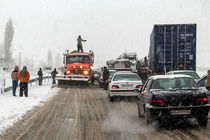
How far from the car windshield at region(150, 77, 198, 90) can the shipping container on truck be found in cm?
1350

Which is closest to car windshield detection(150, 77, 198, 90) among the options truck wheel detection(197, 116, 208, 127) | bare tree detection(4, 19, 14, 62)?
truck wheel detection(197, 116, 208, 127)

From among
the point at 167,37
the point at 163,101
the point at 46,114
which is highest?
the point at 167,37

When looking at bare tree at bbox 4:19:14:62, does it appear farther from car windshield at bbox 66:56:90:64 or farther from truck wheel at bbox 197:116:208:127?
truck wheel at bbox 197:116:208:127

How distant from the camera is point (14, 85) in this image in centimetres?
1911

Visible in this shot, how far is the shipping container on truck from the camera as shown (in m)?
22.0

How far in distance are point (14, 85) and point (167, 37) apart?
10.9 metres

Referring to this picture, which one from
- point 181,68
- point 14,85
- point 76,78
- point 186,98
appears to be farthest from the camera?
point 76,78

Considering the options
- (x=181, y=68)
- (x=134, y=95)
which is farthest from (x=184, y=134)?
(x=181, y=68)

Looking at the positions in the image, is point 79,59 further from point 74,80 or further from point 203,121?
point 203,121

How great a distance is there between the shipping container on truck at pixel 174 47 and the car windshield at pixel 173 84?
44.3 ft

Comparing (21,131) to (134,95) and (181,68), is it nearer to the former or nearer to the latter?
(134,95)

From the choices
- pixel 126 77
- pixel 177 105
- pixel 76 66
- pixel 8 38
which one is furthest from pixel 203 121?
pixel 8 38

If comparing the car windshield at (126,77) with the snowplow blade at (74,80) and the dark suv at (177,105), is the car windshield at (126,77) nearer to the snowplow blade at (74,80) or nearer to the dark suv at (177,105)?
the dark suv at (177,105)

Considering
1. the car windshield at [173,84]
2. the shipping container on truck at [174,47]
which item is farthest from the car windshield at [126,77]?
the car windshield at [173,84]
